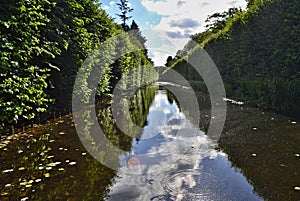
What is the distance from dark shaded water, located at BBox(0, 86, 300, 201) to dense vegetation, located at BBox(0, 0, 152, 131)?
2.57 feet

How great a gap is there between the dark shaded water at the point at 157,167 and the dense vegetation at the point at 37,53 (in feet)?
2.57

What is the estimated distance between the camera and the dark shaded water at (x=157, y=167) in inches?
121

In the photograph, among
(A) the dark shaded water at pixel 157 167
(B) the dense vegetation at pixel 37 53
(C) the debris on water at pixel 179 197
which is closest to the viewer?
(C) the debris on water at pixel 179 197

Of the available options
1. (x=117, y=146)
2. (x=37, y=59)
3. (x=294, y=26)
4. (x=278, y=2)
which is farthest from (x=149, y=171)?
(x=278, y=2)

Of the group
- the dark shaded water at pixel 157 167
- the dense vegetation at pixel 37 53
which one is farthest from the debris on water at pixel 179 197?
the dense vegetation at pixel 37 53

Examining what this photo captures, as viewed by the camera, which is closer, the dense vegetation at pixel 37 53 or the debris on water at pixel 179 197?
the debris on water at pixel 179 197

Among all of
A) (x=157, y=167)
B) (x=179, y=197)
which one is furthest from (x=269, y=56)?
(x=179, y=197)

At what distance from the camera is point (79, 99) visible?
10008 mm

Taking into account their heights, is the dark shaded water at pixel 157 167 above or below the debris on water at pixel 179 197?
above

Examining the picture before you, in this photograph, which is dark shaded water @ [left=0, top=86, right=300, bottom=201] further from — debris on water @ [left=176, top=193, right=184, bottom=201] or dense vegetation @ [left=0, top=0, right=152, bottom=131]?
dense vegetation @ [left=0, top=0, right=152, bottom=131]

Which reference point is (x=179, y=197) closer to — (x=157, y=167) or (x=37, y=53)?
(x=157, y=167)

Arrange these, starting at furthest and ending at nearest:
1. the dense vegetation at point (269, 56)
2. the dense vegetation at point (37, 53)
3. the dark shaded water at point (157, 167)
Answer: the dense vegetation at point (269, 56) → the dense vegetation at point (37, 53) → the dark shaded water at point (157, 167)

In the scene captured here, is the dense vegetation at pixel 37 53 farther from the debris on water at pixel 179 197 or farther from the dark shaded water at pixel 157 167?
the debris on water at pixel 179 197

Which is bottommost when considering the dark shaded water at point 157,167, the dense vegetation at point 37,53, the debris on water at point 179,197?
the debris on water at point 179,197
